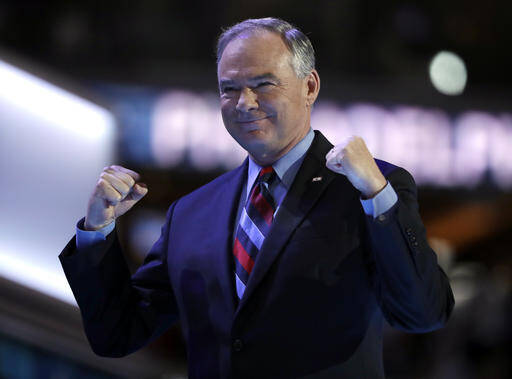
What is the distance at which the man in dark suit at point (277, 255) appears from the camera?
157 cm

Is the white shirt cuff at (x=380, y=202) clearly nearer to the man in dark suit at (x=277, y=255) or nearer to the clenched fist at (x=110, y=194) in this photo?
the man in dark suit at (x=277, y=255)

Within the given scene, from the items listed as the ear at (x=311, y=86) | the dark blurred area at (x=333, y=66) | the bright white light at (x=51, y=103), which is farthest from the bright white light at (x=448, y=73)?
the ear at (x=311, y=86)

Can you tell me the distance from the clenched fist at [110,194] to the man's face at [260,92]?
0.86 ft

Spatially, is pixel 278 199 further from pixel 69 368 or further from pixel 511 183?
pixel 511 183

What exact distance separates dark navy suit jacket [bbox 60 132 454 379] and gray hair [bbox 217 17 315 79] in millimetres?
186

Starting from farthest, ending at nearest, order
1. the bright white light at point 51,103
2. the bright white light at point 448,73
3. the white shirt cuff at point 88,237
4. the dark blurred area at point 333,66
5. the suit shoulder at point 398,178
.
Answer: the bright white light at point 448,73 < the dark blurred area at point 333,66 < the bright white light at point 51,103 < the white shirt cuff at point 88,237 < the suit shoulder at point 398,178

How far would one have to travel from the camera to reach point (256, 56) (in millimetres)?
1727

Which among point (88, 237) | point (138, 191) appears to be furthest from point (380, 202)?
point (88, 237)

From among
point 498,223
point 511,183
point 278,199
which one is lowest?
point 498,223

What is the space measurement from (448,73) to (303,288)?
7999 millimetres

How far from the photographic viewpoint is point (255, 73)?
1720mm

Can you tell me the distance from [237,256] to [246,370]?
0.87 ft

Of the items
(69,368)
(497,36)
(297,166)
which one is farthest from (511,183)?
(297,166)

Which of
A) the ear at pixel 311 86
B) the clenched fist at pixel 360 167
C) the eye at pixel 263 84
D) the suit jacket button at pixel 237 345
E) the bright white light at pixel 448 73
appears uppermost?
the eye at pixel 263 84
